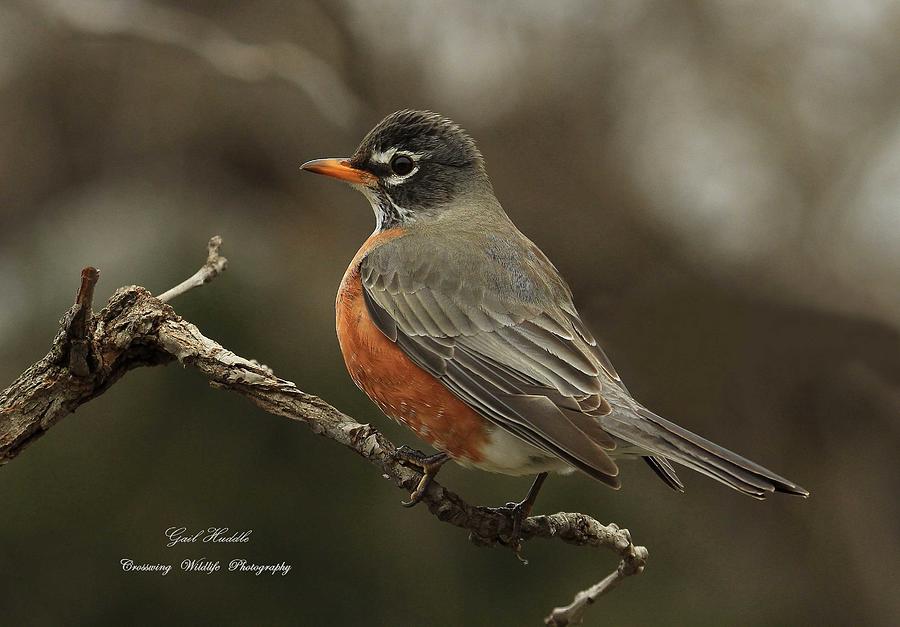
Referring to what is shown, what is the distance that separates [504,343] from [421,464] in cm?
69

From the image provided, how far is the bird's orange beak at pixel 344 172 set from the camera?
510 cm

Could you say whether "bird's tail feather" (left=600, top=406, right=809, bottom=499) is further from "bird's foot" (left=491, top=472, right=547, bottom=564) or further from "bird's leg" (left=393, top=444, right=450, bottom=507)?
"bird's leg" (left=393, top=444, right=450, bottom=507)

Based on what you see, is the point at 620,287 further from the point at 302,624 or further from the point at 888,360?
the point at 302,624

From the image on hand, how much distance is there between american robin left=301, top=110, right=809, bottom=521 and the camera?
3.82m

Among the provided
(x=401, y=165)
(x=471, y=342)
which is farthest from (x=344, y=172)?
(x=471, y=342)

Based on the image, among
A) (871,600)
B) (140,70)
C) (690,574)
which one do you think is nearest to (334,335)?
(690,574)

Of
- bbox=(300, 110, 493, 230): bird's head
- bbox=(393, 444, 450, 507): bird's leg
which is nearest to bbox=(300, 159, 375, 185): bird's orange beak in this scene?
bbox=(300, 110, 493, 230): bird's head

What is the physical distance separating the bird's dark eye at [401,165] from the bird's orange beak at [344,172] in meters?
0.12

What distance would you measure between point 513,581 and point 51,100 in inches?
250

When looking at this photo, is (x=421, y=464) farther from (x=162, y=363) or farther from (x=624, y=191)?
(x=624, y=191)

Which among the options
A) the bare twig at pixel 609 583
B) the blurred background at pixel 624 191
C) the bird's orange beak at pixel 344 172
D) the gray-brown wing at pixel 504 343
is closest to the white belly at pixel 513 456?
the gray-brown wing at pixel 504 343

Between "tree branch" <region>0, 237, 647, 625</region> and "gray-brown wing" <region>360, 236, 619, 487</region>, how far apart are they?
0.36 metres

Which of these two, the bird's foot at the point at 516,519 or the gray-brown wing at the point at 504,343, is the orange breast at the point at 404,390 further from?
the bird's foot at the point at 516,519

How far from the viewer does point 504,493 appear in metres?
6.37
